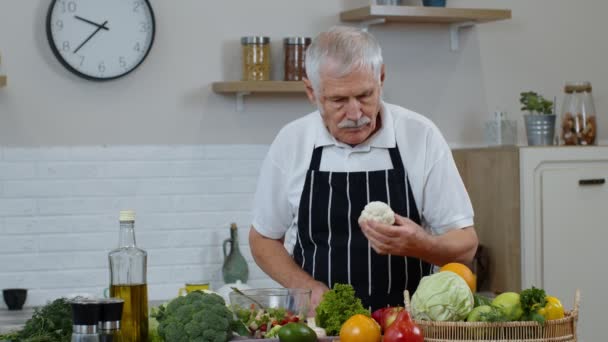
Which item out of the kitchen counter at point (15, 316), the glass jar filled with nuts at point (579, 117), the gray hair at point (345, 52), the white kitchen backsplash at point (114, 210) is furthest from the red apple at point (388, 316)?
the glass jar filled with nuts at point (579, 117)

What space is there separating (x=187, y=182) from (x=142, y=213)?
26 cm

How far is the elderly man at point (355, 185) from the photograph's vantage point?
288cm

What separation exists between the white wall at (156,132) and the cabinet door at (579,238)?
0.69m

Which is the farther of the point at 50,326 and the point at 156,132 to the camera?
the point at 156,132

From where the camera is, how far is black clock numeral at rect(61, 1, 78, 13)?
4535 mm

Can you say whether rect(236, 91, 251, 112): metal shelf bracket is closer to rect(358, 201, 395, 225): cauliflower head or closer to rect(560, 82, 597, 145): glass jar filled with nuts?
rect(560, 82, 597, 145): glass jar filled with nuts

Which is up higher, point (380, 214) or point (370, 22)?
point (370, 22)

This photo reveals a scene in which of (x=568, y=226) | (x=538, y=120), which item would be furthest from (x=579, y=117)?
(x=568, y=226)

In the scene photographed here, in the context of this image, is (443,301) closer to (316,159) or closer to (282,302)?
(282,302)

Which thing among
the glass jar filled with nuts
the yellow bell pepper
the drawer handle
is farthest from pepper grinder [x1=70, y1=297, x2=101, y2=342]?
the glass jar filled with nuts

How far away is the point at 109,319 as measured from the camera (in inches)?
86.2

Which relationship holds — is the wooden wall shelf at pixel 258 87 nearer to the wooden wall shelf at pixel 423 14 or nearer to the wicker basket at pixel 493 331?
the wooden wall shelf at pixel 423 14

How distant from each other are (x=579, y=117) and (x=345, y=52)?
250 cm

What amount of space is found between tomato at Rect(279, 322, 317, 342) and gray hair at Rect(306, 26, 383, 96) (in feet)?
2.88
